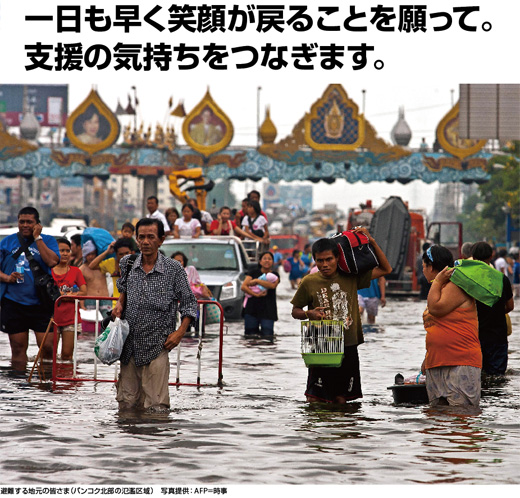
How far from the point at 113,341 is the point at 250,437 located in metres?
1.28

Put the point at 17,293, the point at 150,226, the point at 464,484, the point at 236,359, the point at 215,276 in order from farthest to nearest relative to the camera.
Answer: the point at 215,276 → the point at 236,359 → the point at 17,293 → the point at 150,226 → the point at 464,484

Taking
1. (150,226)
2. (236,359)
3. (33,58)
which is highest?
(33,58)

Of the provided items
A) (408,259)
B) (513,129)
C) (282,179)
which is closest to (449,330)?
(513,129)

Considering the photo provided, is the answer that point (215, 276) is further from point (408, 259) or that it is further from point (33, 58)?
point (408, 259)

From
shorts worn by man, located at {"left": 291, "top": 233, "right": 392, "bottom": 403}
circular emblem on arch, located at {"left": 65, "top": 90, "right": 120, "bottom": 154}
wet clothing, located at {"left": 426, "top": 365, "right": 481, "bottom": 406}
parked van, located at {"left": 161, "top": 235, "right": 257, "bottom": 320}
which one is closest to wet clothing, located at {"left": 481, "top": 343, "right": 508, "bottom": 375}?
wet clothing, located at {"left": 426, "top": 365, "right": 481, "bottom": 406}

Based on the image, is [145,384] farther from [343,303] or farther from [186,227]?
[186,227]

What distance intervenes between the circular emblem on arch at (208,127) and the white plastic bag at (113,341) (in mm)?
42498

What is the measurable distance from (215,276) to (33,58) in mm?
6300

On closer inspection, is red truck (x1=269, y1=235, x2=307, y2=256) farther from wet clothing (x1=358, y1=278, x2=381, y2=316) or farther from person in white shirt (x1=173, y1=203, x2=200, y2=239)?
wet clothing (x1=358, y1=278, x2=381, y2=316)

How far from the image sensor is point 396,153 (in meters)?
51.0

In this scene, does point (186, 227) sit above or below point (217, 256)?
above

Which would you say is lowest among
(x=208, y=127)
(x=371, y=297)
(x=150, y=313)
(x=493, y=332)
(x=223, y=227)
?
(x=371, y=297)

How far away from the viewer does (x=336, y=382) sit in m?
A: 9.62

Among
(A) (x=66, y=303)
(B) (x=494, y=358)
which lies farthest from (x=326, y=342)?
(A) (x=66, y=303)
